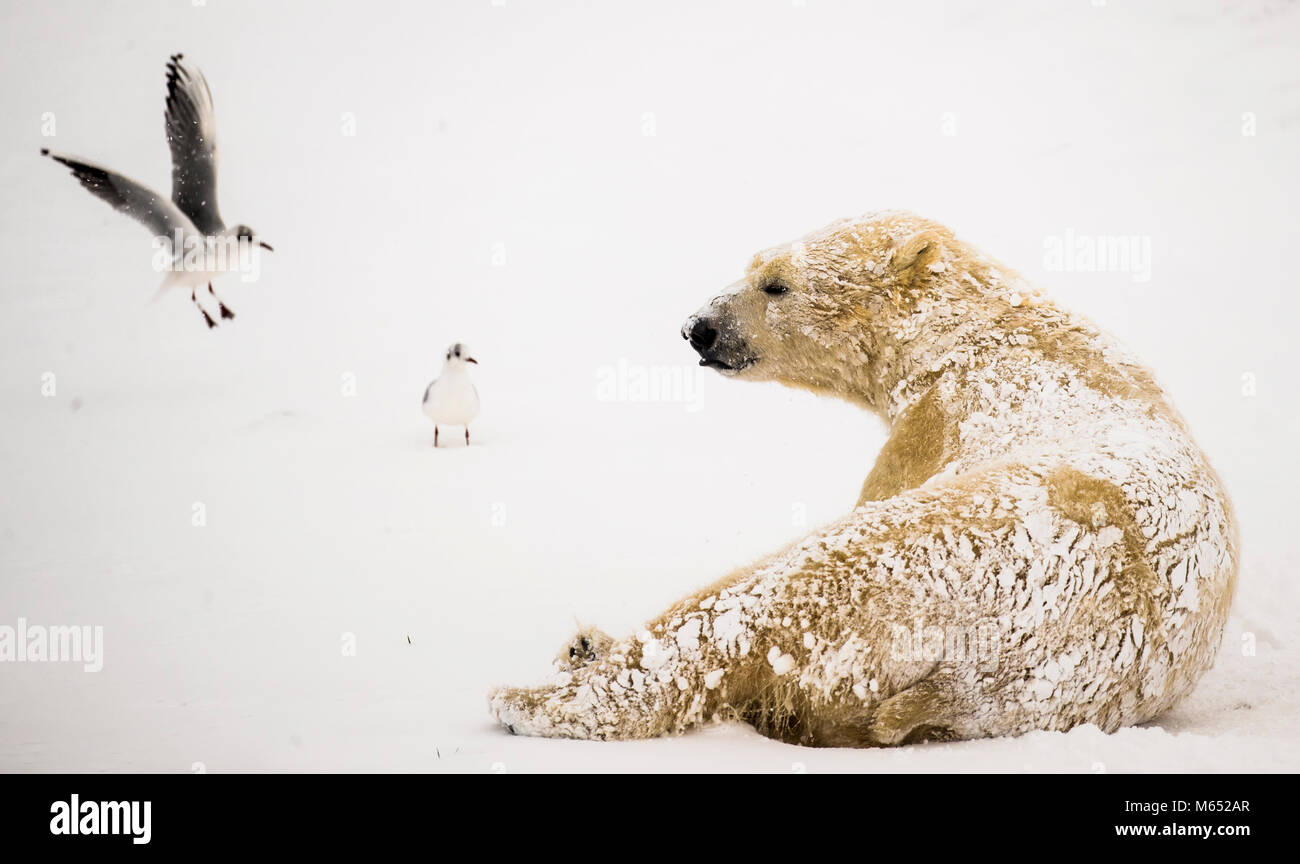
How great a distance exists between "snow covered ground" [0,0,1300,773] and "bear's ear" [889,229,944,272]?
3.33ft

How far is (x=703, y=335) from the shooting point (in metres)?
5.27

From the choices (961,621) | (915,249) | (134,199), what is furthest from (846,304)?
(134,199)

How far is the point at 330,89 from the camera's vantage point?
55.7ft

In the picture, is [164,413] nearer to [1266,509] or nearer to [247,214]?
[247,214]

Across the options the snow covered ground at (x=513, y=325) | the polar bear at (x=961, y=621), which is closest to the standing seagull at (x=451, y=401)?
the snow covered ground at (x=513, y=325)

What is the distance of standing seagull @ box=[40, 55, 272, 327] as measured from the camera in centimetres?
779

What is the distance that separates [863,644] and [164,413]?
7.40m

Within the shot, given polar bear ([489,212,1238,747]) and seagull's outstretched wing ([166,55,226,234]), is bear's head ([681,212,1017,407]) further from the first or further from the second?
seagull's outstretched wing ([166,55,226,234])

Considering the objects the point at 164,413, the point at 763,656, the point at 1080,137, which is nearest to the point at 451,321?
the point at 164,413

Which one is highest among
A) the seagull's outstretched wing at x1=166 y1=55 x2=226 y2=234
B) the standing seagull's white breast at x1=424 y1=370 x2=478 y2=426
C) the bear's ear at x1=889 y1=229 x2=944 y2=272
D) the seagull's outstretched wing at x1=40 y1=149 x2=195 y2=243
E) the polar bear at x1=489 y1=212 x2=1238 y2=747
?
the seagull's outstretched wing at x1=166 y1=55 x2=226 y2=234

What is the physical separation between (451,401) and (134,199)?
2.79 meters

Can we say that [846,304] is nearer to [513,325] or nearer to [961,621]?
[961,621]

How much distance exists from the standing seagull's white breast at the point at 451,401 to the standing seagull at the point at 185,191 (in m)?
2.37

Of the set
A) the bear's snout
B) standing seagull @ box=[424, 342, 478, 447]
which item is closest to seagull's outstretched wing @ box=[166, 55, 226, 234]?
standing seagull @ box=[424, 342, 478, 447]
